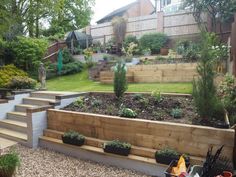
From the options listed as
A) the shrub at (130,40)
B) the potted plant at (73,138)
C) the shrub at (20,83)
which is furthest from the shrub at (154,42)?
the potted plant at (73,138)

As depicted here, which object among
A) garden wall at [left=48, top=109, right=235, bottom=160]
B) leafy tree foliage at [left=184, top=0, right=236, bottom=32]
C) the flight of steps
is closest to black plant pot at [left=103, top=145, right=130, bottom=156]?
garden wall at [left=48, top=109, right=235, bottom=160]

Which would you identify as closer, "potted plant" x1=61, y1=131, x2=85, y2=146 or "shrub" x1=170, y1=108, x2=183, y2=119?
"shrub" x1=170, y1=108, x2=183, y2=119

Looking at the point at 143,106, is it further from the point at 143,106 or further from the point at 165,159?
the point at 165,159

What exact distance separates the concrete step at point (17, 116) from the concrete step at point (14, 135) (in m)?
0.41

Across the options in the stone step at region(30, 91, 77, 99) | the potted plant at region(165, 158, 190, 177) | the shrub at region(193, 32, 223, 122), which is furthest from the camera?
the stone step at region(30, 91, 77, 99)

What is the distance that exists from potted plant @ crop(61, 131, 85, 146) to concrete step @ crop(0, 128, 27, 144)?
1.26 meters

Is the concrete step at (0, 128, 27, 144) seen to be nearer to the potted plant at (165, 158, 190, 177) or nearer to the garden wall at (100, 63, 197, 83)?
the potted plant at (165, 158, 190, 177)

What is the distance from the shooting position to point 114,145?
4.17 metres

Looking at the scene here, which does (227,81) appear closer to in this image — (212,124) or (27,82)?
(212,124)

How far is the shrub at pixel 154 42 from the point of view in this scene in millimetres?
12984

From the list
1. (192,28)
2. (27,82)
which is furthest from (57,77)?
(192,28)

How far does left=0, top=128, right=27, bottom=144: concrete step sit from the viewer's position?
5.59m

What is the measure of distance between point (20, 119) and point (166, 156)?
4.48 m

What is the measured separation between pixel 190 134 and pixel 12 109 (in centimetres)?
544
